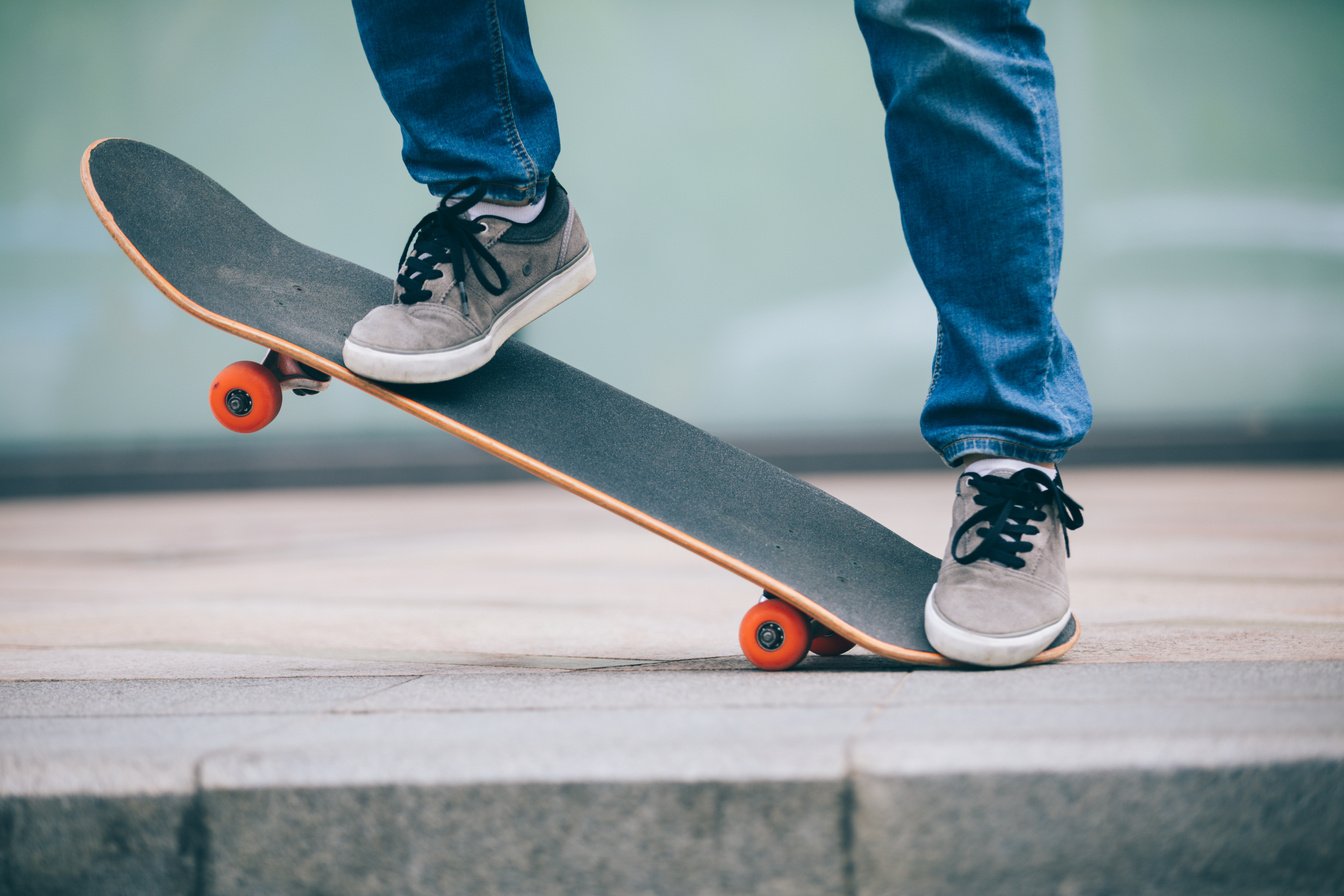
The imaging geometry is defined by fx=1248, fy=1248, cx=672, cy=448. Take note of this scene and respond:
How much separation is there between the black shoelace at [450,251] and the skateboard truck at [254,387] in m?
0.19

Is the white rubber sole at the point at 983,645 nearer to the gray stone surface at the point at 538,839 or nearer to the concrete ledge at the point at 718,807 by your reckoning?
the concrete ledge at the point at 718,807

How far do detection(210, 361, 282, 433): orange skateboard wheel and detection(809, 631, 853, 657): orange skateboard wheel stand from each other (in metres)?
0.80

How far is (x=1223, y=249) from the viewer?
21.7 feet

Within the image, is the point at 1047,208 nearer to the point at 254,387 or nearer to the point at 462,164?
the point at 462,164

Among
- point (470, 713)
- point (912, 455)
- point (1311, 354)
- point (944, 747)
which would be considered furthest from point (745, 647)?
point (1311, 354)

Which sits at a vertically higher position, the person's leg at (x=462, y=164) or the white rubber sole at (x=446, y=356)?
the person's leg at (x=462, y=164)

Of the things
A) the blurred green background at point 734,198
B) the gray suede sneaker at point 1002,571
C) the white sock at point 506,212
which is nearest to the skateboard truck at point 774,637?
the gray suede sneaker at point 1002,571

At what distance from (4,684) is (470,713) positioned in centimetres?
68

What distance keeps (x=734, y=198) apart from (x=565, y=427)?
5.21m

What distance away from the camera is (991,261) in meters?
1.55

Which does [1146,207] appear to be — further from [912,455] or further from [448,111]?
[448,111]

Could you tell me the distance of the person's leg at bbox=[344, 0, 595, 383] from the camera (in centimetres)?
165

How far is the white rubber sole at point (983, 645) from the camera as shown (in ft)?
4.80

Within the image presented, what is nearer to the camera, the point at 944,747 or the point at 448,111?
the point at 944,747
